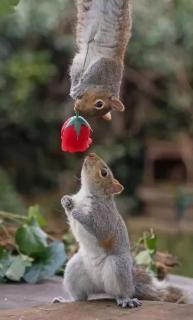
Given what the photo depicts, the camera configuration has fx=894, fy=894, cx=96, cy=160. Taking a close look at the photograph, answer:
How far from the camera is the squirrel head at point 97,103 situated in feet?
8.70

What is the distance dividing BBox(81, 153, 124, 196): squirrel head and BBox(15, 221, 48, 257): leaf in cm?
107

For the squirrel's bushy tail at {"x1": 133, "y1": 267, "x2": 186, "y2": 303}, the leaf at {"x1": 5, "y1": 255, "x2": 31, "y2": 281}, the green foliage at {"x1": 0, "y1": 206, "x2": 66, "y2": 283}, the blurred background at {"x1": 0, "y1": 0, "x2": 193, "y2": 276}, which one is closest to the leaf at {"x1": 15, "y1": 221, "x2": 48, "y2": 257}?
the green foliage at {"x1": 0, "y1": 206, "x2": 66, "y2": 283}

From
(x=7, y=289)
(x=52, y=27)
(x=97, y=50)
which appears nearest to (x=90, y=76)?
(x=97, y=50)

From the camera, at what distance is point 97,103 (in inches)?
105

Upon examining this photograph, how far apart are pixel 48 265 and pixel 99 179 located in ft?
3.66

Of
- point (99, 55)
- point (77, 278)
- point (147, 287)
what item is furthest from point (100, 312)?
point (99, 55)

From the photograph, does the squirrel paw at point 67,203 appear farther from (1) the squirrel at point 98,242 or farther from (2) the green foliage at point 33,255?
(2) the green foliage at point 33,255

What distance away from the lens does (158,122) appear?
1218 cm

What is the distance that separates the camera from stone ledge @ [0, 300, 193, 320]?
2943 mm

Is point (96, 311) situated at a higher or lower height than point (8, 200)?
lower

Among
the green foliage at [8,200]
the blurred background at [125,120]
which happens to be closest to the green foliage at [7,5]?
the blurred background at [125,120]

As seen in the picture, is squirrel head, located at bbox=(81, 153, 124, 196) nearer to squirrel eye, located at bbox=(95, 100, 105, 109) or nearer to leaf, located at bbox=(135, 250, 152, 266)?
squirrel eye, located at bbox=(95, 100, 105, 109)

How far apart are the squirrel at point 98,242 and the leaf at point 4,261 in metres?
0.87

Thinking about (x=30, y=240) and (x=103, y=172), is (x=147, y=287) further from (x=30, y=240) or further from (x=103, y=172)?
(x=30, y=240)
